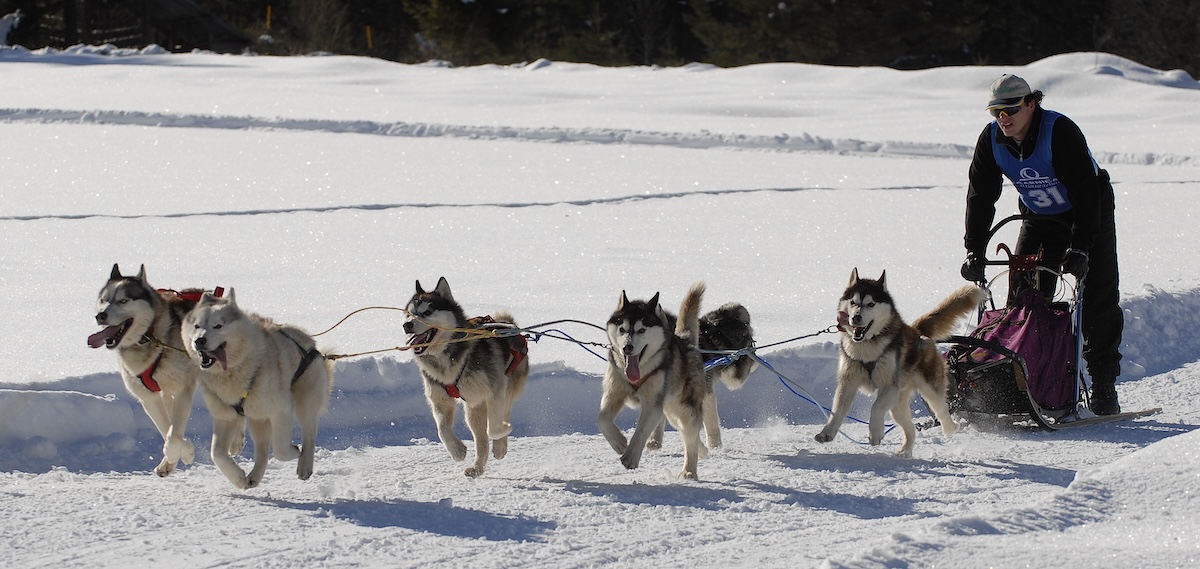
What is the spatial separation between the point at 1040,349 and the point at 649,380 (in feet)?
5.76

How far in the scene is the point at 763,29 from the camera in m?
27.7

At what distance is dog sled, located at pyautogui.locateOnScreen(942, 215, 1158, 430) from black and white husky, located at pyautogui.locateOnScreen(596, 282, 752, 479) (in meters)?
1.19

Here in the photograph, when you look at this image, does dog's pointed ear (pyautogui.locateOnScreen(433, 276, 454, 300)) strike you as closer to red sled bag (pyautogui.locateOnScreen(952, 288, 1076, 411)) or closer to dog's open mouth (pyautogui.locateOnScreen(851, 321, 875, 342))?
dog's open mouth (pyautogui.locateOnScreen(851, 321, 875, 342))

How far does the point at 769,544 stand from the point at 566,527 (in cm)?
60

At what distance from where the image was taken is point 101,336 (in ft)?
14.4

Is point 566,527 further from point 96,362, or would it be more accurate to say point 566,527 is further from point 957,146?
point 957,146

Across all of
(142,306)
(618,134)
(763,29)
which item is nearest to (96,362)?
(142,306)

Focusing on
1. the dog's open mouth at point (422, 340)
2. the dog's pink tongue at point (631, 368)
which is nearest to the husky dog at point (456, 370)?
the dog's open mouth at point (422, 340)

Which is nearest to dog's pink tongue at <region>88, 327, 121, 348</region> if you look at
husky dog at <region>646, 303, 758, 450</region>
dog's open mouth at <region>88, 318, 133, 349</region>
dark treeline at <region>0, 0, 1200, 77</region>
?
dog's open mouth at <region>88, 318, 133, 349</region>

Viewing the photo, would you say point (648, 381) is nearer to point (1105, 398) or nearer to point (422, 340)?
point (422, 340)

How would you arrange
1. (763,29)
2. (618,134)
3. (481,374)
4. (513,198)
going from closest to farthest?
1. (481,374)
2. (513,198)
3. (618,134)
4. (763,29)

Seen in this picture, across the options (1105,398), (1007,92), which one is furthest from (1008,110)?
(1105,398)

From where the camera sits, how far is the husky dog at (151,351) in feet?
14.5

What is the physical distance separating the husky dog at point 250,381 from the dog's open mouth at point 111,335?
0.24 meters
